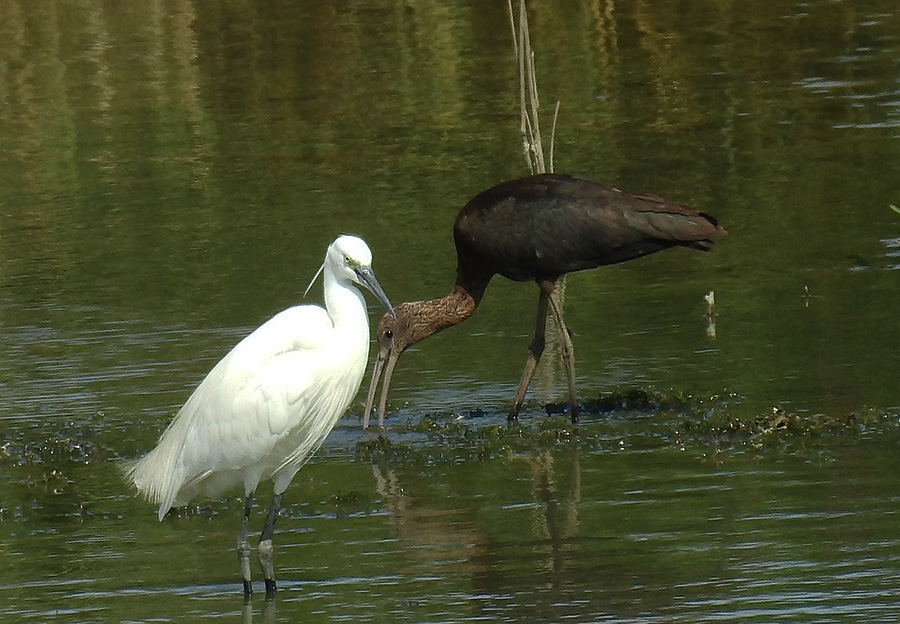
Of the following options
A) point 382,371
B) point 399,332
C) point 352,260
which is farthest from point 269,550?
point 382,371

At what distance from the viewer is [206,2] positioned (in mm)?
29281

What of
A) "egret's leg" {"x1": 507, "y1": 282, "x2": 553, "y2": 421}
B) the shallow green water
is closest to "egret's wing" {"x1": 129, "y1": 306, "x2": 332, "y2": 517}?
the shallow green water

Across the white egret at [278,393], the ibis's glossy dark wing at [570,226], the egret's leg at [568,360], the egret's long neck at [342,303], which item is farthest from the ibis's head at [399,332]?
the egret's long neck at [342,303]

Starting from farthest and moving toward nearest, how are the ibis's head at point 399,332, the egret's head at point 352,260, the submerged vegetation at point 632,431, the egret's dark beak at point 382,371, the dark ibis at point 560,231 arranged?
the ibis's head at point 399,332 < the egret's dark beak at point 382,371 < the dark ibis at point 560,231 < the submerged vegetation at point 632,431 < the egret's head at point 352,260

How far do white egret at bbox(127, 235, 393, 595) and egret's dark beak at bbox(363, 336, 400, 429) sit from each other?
2.02 m

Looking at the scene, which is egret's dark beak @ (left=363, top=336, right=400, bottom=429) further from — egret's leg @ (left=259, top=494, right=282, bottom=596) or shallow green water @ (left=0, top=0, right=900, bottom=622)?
egret's leg @ (left=259, top=494, right=282, bottom=596)

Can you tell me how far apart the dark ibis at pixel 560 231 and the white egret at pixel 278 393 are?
2.08 m

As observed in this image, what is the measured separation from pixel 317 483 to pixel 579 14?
1781 centimetres

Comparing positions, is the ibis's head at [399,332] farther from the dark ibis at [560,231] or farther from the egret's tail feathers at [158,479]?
the egret's tail feathers at [158,479]

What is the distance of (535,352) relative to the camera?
9.99 meters

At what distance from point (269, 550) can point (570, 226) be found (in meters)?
2.99

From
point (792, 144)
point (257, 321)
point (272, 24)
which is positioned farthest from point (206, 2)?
point (257, 321)

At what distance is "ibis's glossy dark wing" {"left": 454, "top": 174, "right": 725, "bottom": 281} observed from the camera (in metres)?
9.66

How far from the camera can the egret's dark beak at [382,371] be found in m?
9.79
